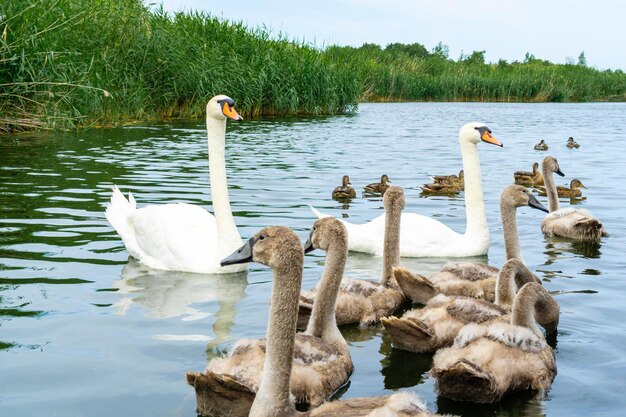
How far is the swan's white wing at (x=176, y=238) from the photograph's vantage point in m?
7.41

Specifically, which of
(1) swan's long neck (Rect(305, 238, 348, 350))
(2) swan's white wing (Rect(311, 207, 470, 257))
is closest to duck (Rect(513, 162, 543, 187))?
(2) swan's white wing (Rect(311, 207, 470, 257))

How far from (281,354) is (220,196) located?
3814 millimetres

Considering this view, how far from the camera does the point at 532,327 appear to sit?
517 cm

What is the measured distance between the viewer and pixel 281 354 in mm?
3941

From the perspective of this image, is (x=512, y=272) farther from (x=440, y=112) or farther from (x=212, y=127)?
(x=440, y=112)

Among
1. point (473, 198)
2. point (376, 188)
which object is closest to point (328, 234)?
point (473, 198)

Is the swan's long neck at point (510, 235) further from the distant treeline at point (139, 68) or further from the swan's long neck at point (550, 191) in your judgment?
the distant treeline at point (139, 68)

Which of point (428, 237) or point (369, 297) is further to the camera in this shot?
point (428, 237)

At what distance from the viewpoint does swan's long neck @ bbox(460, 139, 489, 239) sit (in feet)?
27.4

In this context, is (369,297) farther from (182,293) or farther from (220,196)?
(220,196)

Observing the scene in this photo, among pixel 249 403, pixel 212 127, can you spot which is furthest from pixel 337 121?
pixel 249 403

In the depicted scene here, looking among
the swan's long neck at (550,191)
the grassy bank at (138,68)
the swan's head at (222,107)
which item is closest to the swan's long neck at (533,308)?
the swan's head at (222,107)

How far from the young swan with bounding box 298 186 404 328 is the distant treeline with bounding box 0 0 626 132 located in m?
8.86

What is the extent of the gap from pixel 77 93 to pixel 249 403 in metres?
15.1
